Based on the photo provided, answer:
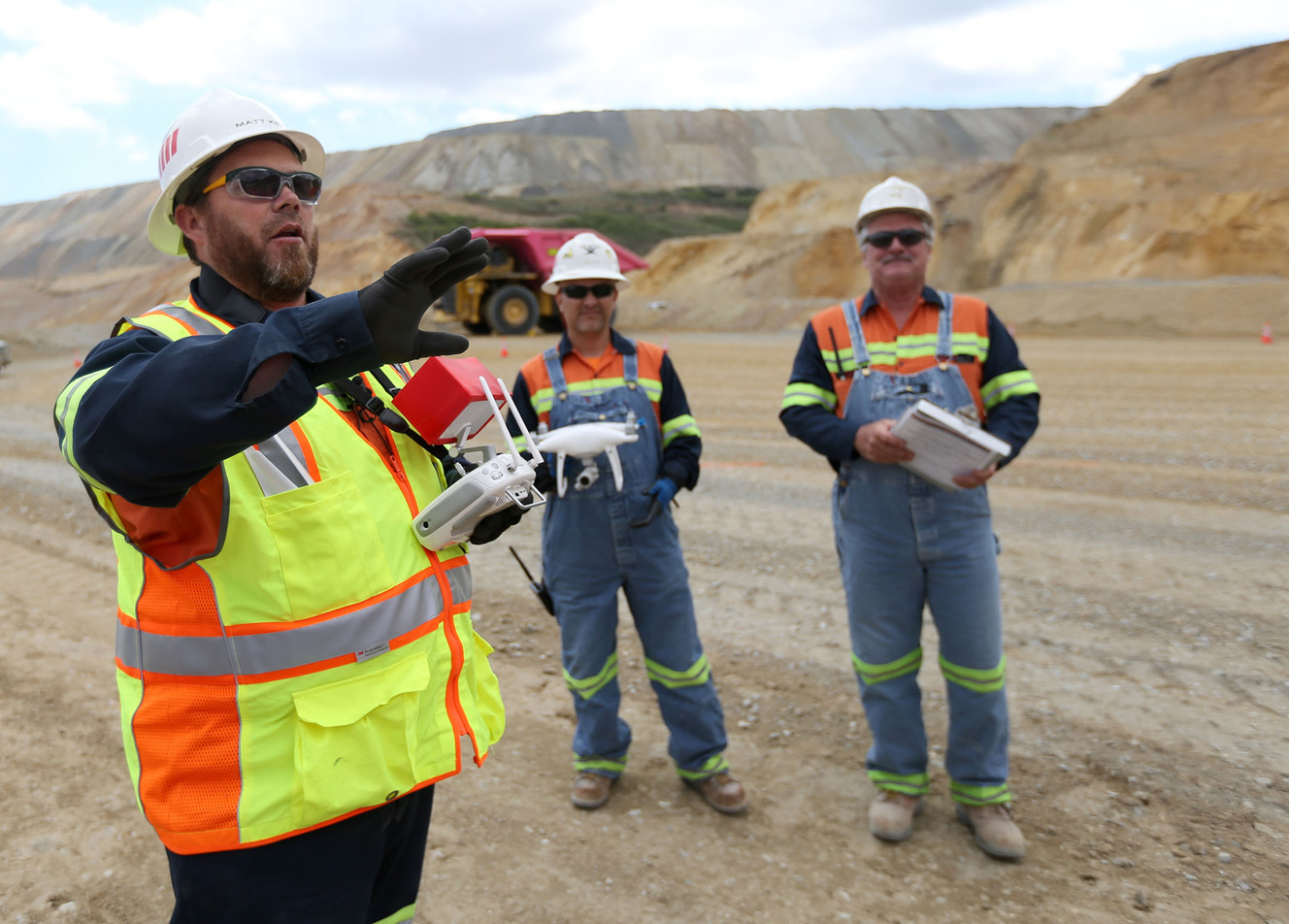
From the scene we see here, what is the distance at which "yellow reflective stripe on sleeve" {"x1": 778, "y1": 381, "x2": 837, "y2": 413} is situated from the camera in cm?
346

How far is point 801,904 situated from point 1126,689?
2.24m

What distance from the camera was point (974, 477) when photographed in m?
3.06

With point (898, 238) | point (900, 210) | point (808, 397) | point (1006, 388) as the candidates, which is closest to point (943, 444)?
point (1006, 388)

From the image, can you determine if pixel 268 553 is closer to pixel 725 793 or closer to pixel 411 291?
pixel 411 291

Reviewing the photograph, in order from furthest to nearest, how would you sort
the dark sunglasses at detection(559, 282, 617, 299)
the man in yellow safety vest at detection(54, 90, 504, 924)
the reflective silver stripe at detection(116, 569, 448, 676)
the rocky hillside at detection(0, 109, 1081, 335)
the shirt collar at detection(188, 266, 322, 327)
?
the rocky hillside at detection(0, 109, 1081, 335) → the dark sunglasses at detection(559, 282, 617, 299) → the shirt collar at detection(188, 266, 322, 327) → the reflective silver stripe at detection(116, 569, 448, 676) → the man in yellow safety vest at detection(54, 90, 504, 924)

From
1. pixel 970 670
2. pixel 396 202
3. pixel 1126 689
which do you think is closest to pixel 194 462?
pixel 970 670

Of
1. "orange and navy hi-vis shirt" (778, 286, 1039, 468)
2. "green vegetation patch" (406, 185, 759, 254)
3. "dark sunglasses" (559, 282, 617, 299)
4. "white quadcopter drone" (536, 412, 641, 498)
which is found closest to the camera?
"orange and navy hi-vis shirt" (778, 286, 1039, 468)

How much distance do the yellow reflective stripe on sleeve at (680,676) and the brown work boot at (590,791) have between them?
0.46m

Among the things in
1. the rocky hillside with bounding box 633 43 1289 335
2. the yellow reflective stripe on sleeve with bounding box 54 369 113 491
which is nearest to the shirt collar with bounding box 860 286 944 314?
the yellow reflective stripe on sleeve with bounding box 54 369 113 491

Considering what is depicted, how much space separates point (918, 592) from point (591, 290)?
66.0 inches

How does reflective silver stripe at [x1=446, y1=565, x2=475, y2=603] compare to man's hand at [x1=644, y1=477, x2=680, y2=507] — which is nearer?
reflective silver stripe at [x1=446, y1=565, x2=475, y2=603]

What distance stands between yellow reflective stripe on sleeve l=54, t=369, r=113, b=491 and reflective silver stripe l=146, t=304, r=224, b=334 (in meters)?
0.26

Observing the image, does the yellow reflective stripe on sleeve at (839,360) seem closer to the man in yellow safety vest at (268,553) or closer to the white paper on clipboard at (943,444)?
the white paper on clipboard at (943,444)

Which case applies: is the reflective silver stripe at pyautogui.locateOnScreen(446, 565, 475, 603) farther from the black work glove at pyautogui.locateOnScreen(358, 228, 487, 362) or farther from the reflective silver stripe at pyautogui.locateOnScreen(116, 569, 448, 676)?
the black work glove at pyautogui.locateOnScreen(358, 228, 487, 362)
